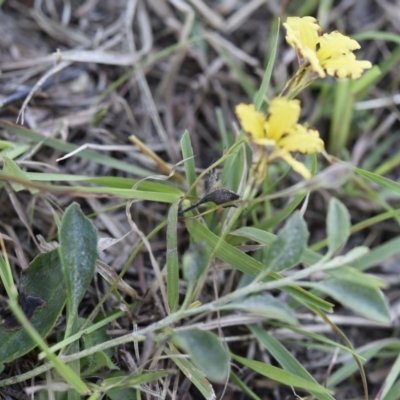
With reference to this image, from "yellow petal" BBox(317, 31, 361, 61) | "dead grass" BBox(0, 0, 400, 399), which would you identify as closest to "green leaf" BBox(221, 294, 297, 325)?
"dead grass" BBox(0, 0, 400, 399)

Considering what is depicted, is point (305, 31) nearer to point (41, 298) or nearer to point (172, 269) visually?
point (172, 269)

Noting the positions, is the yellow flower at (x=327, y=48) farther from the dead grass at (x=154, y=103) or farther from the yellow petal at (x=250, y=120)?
the dead grass at (x=154, y=103)

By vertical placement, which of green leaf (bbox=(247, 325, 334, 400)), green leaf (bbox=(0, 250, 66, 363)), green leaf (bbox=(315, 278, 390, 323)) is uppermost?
green leaf (bbox=(315, 278, 390, 323))

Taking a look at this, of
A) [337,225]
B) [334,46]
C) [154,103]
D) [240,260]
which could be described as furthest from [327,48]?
[154,103]

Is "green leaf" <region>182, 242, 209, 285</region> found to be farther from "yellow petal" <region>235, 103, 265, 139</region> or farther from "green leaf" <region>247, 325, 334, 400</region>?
"green leaf" <region>247, 325, 334, 400</region>

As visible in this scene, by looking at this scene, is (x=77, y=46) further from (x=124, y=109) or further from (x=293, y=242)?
(x=293, y=242)

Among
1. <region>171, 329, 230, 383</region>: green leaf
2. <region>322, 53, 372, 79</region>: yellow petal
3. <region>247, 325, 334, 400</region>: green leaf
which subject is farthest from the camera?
<region>247, 325, 334, 400</region>: green leaf

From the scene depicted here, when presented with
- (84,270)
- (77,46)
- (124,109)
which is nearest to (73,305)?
(84,270)
